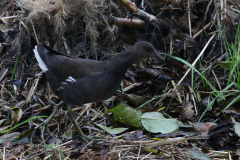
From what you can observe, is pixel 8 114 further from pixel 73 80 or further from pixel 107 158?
pixel 107 158

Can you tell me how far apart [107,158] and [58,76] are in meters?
1.21

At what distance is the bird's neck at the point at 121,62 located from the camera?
303cm

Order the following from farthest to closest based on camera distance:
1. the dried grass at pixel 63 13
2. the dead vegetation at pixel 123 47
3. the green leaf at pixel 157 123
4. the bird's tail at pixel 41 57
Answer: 1. the dried grass at pixel 63 13
2. the bird's tail at pixel 41 57
3. the dead vegetation at pixel 123 47
4. the green leaf at pixel 157 123

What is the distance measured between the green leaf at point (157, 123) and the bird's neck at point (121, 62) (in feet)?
1.90

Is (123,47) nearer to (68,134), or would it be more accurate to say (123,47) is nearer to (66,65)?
(66,65)

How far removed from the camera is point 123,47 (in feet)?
13.0

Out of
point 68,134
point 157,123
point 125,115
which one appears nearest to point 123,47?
point 125,115

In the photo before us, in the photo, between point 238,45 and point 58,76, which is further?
point 238,45

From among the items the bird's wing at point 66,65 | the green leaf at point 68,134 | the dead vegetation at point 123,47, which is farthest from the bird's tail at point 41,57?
the green leaf at point 68,134

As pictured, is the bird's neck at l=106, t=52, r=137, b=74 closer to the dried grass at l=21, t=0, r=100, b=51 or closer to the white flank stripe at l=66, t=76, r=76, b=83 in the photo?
the white flank stripe at l=66, t=76, r=76, b=83

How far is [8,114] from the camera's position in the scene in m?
3.39

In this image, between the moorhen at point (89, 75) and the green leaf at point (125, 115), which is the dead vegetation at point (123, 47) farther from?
the moorhen at point (89, 75)

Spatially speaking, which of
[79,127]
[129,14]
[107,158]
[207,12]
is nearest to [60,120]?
[79,127]

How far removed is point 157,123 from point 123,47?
1.37 m
